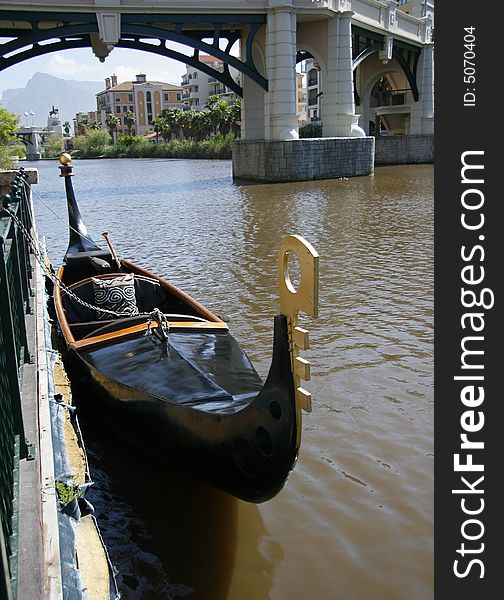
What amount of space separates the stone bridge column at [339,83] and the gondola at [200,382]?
24.0 metres

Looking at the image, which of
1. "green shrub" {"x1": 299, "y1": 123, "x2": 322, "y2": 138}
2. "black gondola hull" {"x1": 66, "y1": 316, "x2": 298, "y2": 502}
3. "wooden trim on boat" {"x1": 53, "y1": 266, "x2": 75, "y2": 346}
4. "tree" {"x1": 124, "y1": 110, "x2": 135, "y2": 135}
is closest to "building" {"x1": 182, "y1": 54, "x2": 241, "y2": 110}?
"tree" {"x1": 124, "y1": 110, "x2": 135, "y2": 135}

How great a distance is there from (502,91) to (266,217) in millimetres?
12231

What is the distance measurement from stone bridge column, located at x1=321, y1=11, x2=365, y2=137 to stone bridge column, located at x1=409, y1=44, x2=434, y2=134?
32.2 ft

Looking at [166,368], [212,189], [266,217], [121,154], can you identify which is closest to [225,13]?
Result: [212,189]

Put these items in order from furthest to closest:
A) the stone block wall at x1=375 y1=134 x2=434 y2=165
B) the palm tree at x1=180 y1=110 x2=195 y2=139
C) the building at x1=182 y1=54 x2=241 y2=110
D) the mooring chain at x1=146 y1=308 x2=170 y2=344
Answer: the building at x1=182 y1=54 x2=241 y2=110
the palm tree at x1=180 y1=110 x2=195 y2=139
the stone block wall at x1=375 y1=134 x2=434 y2=165
the mooring chain at x1=146 y1=308 x2=170 y2=344

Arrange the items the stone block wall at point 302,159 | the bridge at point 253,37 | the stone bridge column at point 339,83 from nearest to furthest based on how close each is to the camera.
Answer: the bridge at point 253,37
the stone block wall at point 302,159
the stone bridge column at point 339,83

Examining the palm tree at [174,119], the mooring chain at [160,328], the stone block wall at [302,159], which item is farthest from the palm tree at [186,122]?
the mooring chain at [160,328]

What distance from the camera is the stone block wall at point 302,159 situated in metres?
26.8

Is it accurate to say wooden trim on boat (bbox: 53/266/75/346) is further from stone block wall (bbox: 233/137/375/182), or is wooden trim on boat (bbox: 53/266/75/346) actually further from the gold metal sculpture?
stone block wall (bbox: 233/137/375/182)

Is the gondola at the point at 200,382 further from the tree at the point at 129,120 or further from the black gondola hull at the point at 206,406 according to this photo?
the tree at the point at 129,120

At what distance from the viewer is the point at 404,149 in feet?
121

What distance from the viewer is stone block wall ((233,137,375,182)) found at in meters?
26.8

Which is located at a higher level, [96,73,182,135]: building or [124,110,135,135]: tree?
[96,73,182,135]: building

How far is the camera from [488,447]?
3.48 m
